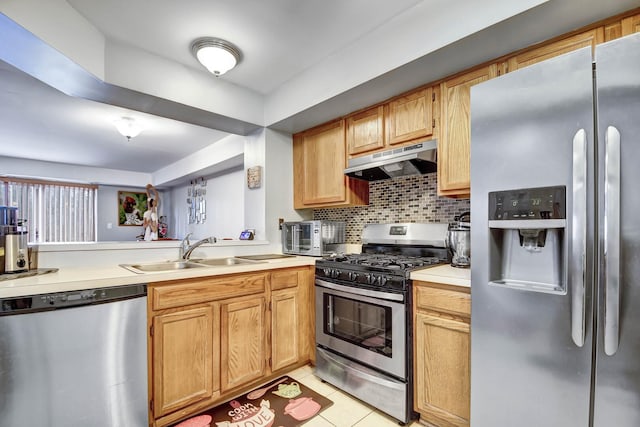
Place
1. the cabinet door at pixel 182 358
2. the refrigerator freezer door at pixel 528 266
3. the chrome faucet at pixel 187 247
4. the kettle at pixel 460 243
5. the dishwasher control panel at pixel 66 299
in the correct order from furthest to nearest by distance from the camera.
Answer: the chrome faucet at pixel 187 247 → the kettle at pixel 460 243 → the cabinet door at pixel 182 358 → the dishwasher control panel at pixel 66 299 → the refrigerator freezer door at pixel 528 266

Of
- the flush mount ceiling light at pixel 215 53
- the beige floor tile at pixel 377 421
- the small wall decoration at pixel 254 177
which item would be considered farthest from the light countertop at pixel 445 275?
the flush mount ceiling light at pixel 215 53

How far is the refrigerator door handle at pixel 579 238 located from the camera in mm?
1041

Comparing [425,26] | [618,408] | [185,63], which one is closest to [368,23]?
[425,26]

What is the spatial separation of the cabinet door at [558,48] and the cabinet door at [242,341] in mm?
2170

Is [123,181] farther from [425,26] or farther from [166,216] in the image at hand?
[425,26]

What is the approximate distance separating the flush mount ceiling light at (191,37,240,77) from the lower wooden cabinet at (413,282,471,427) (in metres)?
1.99

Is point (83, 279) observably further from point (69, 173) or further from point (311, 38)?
point (69, 173)

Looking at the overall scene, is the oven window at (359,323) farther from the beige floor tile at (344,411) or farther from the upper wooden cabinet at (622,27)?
the upper wooden cabinet at (622,27)

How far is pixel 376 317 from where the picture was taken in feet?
6.04

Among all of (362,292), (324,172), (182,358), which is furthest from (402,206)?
(182,358)

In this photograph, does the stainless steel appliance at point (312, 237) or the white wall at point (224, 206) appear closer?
the stainless steel appliance at point (312, 237)

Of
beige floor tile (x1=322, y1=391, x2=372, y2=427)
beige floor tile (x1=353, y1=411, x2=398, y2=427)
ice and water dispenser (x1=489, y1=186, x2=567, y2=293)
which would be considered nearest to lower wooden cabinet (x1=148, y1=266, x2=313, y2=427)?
beige floor tile (x1=322, y1=391, x2=372, y2=427)

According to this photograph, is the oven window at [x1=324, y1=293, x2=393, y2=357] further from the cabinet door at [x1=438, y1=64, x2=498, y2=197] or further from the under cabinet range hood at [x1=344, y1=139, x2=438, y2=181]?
the under cabinet range hood at [x1=344, y1=139, x2=438, y2=181]

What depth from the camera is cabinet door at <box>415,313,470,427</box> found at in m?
1.49
